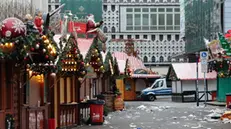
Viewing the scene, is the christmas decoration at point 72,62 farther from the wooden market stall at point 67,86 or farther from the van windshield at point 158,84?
the van windshield at point 158,84

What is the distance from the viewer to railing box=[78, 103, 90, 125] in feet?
72.9

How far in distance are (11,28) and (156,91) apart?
124 ft

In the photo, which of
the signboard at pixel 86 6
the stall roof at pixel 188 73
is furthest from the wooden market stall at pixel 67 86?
the signboard at pixel 86 6

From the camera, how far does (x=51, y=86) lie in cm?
1872

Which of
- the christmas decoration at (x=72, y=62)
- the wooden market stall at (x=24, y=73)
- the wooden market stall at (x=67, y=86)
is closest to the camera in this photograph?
the wooden market stall at (x=24, y=73)

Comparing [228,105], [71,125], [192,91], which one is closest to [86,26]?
[71,125]

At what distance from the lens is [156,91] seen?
5003cm

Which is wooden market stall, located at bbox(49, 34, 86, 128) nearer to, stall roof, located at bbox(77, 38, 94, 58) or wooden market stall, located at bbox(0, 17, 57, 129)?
wooden market stall, located at bbox(0, 17, 57, 129)

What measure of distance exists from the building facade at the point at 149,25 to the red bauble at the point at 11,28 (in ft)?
284

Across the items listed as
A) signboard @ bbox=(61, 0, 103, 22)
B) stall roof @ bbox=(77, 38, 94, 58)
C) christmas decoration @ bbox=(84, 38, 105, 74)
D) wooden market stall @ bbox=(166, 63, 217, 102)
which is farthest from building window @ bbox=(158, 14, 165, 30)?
stall roof @ bbox=(77, 38, 94, 58)

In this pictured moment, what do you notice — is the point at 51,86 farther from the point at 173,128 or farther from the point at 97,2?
Result: the point at 97,2

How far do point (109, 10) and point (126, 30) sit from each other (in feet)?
17.9

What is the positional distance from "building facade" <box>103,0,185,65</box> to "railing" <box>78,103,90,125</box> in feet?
253

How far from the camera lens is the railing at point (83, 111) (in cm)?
2221
